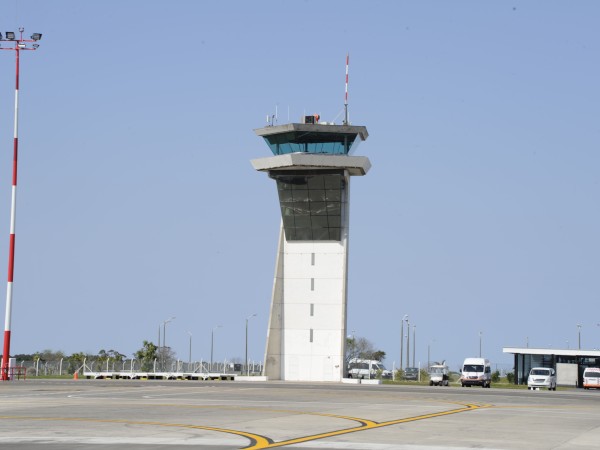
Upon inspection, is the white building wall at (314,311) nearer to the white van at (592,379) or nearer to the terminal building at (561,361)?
the white van at (592,379)

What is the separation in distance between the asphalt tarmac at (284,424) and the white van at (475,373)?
129 ft

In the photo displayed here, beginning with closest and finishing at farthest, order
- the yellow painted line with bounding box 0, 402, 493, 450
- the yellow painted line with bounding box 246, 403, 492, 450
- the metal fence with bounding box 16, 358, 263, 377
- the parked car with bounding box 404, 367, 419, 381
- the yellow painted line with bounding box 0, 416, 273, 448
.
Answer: the yellow painted line with bounding box 246, 403, 492, 450 → the yellow painted line with bounding box 0, 402, 493, 450 → the yellow painted line with bounding box 0, 416, 273, 448 → the metal fence with bounding box 16, 358, 263, 377 → the parked car with bounding box 404, 367, 419, 381

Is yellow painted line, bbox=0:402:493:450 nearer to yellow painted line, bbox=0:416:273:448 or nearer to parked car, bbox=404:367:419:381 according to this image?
yellow painted line, bbox=0:416:273:448

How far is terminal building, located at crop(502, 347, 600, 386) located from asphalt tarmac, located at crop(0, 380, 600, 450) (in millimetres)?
→ 63132

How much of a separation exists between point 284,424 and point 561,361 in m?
82.2

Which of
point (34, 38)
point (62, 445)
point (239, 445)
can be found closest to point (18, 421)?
point (62, 445)

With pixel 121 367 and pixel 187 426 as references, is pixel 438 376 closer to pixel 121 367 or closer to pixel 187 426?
pixel 121 367

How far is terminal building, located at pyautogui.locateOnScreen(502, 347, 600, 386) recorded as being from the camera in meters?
102

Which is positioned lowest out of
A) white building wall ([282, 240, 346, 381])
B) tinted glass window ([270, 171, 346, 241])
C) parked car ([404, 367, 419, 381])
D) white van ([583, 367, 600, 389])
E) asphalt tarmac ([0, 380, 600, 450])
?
parked car ([404, 367, 419, 381])

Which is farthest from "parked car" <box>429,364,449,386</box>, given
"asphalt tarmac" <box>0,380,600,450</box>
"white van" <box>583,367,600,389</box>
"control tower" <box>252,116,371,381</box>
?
"asphalt tarmac" <box>0,380,600,450</box>

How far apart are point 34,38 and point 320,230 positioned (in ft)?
89.8

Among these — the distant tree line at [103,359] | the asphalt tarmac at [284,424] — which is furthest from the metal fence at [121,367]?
the asphalt tarmac at [284,424]

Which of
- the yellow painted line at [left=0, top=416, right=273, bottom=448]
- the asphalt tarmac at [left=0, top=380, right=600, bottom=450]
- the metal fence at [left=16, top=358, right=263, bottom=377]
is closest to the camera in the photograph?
the asphalt tarmac at [left=0, top=380, right=600, bottom=450]

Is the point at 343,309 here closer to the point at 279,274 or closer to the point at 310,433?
the point at 279,274
